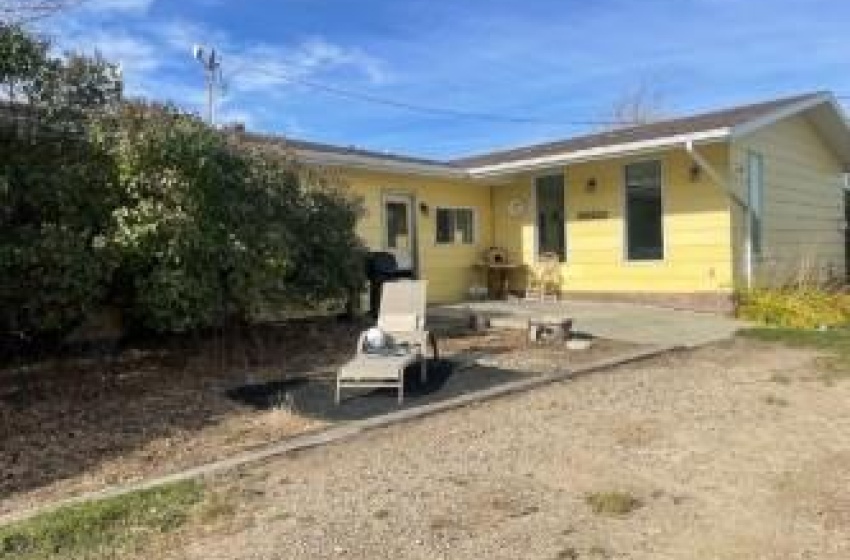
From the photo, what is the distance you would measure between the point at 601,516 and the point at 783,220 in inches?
495

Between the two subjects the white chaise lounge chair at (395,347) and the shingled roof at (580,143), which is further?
the shingled roof at (580,143)

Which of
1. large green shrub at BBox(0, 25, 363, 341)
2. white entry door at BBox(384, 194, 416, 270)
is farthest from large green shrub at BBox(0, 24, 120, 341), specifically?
white entry door at BBox(384, 194, 416, 270)

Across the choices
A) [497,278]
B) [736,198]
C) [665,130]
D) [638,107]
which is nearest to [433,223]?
[497,278]

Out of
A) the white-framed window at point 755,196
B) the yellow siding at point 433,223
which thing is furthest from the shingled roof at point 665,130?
the yellow siding at point 433,223

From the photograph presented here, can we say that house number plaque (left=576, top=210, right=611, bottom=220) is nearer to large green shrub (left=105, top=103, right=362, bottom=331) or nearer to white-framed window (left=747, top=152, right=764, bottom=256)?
white-framed window (left=747, top=152, right=764, bottom=256)

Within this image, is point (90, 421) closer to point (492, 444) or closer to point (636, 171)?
point (492, 444)

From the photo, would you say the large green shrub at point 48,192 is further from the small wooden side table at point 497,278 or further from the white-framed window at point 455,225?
the small wooden side table at point 497,278

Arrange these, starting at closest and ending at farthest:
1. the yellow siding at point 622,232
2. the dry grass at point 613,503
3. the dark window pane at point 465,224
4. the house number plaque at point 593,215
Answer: the dry grass at point 613,503, the yellow siding at point 622,232, the house number plaque at point 593,215, the dark window pane at point 465,224

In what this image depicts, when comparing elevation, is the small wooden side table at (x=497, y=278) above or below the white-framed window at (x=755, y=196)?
below

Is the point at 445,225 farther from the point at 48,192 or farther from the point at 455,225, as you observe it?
the point at 48,192

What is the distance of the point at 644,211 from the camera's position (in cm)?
1490

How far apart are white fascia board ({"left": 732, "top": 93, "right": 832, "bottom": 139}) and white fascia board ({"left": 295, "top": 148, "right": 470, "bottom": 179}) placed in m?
5.28

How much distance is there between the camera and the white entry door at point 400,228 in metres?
15.2

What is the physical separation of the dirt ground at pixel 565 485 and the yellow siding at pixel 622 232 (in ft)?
21.4
